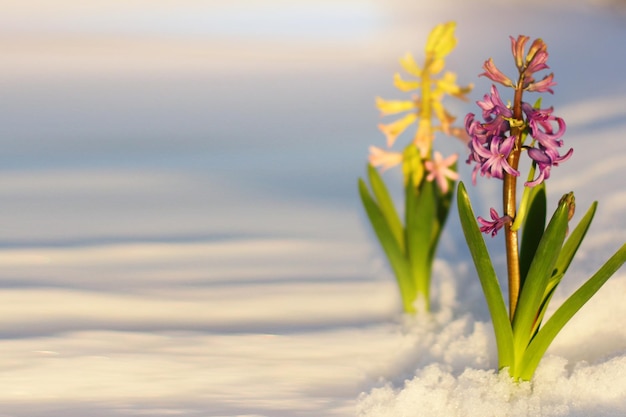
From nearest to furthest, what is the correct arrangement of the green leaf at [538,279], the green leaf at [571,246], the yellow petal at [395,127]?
the green leaf at [538,279], the green leaf at [571,246], the yellow petal at [395,127]

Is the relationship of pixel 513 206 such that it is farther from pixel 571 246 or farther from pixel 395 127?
pixel 395 127

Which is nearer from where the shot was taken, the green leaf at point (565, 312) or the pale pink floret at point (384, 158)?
the green leaf at point (565, 312)

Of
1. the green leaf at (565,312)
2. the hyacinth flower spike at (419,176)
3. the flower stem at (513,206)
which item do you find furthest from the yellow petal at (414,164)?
the green leaf at (565,312)

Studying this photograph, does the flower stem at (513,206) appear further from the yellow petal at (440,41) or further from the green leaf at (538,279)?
the yellow petal at (440,41)

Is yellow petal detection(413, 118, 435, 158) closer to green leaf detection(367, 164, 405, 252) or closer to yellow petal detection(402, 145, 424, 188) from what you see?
yellow petal detection(402, 145, 424, 188)

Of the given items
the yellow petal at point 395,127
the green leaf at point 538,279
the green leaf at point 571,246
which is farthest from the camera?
the yellow petal at point 395,127

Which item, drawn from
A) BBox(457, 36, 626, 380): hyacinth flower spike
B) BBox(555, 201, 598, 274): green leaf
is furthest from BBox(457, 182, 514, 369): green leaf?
BBox(555, 201, 598, 274): green leaf

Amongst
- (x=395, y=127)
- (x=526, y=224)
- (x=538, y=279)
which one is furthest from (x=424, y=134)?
(x=538, y=279)

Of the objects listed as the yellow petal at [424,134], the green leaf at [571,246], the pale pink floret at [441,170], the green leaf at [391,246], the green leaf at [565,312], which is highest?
the yellow petal at [424,134]

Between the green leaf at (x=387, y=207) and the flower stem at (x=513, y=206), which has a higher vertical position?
the green leaf at (x=387, y=207)
